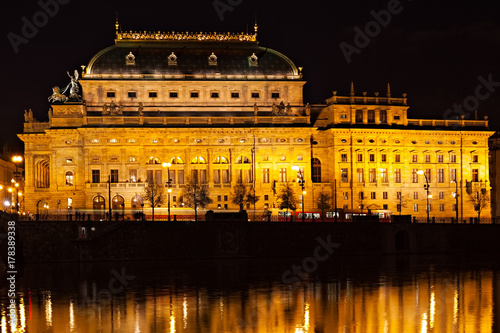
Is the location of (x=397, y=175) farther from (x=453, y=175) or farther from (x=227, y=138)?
(x=227, y=138)

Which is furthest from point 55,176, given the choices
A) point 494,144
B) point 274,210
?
point 494,144

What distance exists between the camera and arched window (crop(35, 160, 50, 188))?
15275cm

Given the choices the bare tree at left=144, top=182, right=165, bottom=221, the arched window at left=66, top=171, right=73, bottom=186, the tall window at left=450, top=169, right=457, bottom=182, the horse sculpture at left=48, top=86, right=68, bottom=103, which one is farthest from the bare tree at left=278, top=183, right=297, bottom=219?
the horse sculpture at left=48, top=86, right=68, bottom=103

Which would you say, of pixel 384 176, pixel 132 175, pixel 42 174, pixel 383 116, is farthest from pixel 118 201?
pixel 383 116

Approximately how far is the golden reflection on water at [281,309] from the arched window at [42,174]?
69089mm

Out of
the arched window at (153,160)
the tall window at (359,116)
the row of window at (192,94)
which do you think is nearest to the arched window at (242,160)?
the row of window at (192,94)

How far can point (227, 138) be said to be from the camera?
5930 inches

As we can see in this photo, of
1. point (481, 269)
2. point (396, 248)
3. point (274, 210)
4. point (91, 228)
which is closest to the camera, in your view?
point (481, 269)

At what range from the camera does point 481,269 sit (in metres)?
101

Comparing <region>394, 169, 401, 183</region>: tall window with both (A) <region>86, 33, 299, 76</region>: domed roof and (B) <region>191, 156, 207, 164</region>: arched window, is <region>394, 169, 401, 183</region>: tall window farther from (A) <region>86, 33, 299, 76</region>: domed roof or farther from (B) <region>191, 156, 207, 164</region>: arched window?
(B) <region>191, 156, 207, 164</region>: arched window

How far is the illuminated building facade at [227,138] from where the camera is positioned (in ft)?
486

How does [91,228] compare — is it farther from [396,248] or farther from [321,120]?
[321,120]

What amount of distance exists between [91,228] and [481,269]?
4092 cm

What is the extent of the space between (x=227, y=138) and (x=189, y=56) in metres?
15.6
